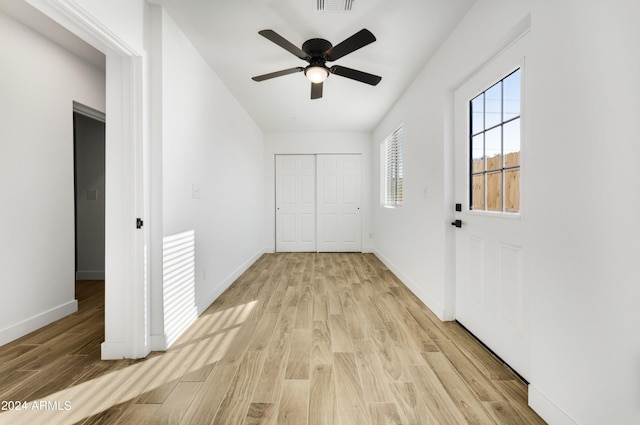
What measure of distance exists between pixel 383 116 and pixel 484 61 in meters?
2.94

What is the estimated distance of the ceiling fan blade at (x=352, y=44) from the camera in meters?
2.02

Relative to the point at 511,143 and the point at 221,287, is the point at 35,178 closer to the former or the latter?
the point at 221,287

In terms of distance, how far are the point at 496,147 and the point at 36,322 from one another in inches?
151

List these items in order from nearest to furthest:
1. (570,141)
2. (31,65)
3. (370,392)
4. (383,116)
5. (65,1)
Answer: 1. (570,141)
2. (65,1)
3. (370,392)
4. (31,65)
5. (383,116)

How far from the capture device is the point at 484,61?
6.77 ft

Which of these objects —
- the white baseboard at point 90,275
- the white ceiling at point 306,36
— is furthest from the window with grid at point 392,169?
the white baseboard at point 90,275

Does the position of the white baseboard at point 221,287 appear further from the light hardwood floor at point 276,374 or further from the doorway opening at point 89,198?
the doorway opening at point 89,198

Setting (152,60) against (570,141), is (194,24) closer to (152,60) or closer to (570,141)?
(152,60)

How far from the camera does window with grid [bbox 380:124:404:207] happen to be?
14.3 feet

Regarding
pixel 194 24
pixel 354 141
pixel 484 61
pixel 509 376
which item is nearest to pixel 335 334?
pixel 509 376

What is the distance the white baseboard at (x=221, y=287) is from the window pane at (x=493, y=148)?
2717 mm

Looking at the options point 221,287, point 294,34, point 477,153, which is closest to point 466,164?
point 477,153

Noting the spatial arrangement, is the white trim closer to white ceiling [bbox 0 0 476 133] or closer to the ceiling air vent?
white ceiling [bbox 0 0 476 133]

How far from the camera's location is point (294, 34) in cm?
249
